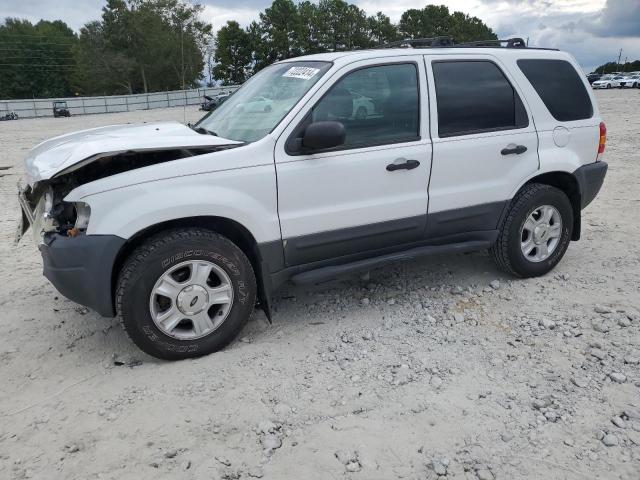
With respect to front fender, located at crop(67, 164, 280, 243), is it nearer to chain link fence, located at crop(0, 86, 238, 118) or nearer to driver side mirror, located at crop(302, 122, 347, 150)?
driver side mirror, located at crop(302, 122, 347, 150)

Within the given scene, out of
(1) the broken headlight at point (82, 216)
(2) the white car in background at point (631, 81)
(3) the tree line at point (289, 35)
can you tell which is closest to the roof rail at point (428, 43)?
(1) the broken headlight at point (82, 216)

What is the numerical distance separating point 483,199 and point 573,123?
1.13 metres

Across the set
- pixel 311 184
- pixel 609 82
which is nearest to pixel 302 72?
pixel 311 184

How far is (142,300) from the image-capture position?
3307mm

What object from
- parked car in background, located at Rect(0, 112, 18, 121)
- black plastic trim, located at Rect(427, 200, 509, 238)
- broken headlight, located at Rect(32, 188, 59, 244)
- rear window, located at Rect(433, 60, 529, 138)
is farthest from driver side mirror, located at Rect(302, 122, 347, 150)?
parked car in background, located at Rect(0, 112, 18, 121)

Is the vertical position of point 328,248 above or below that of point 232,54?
below

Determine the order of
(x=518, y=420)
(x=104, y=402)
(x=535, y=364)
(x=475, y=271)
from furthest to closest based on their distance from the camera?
(x=475, y=271) → (x=535, y=364) → (x=104, y=402) → (x=518, y=420)

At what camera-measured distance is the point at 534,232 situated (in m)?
4.64

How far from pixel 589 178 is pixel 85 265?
410 cm

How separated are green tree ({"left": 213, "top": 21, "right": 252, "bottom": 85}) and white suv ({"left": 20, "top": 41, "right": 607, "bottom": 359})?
7114cm

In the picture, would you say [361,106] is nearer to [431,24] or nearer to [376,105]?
[376,105]

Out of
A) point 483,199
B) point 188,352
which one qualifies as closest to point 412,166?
point 483,199

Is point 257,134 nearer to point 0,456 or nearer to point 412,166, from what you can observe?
point 412,166

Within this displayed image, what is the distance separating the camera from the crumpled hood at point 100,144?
3.28m
